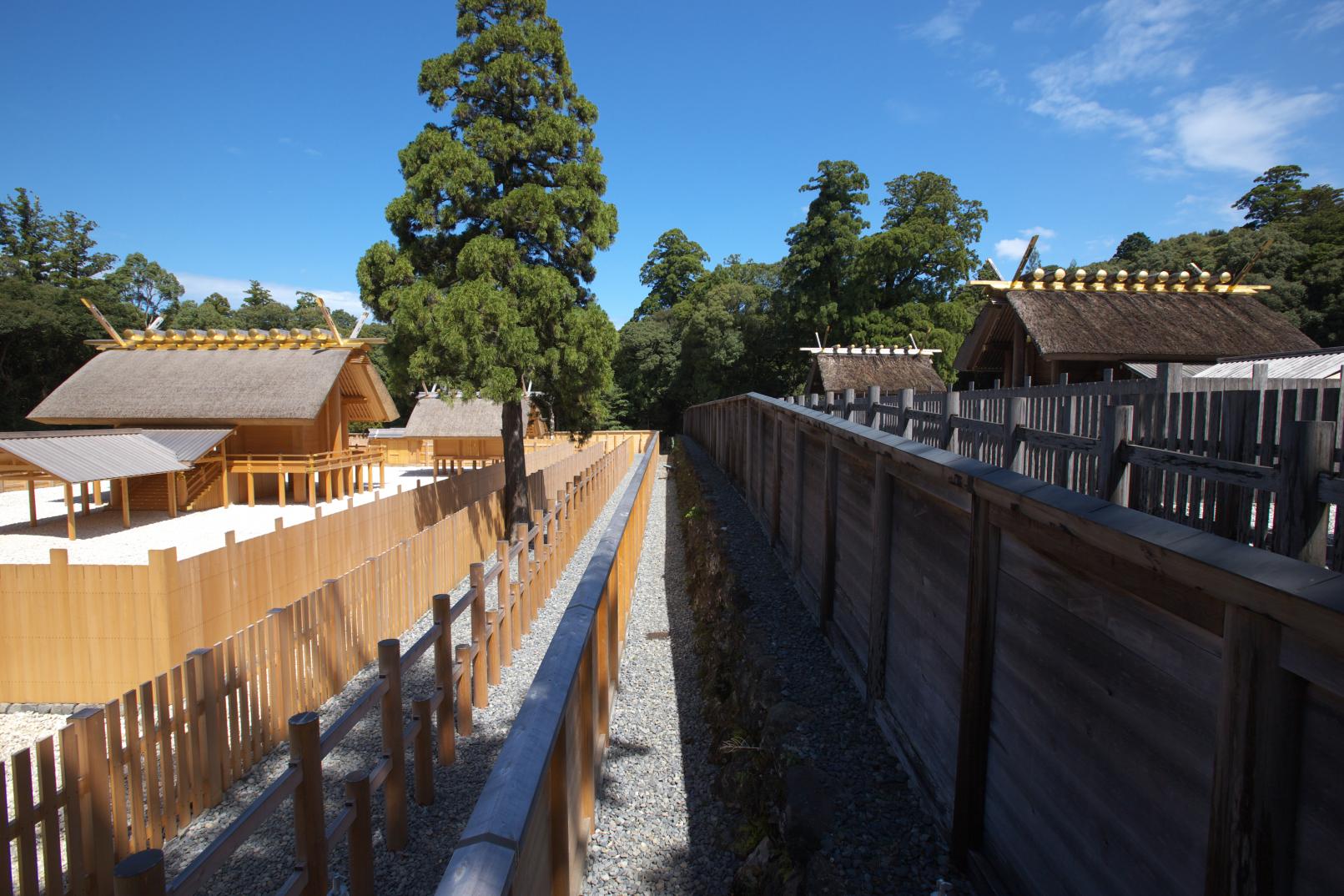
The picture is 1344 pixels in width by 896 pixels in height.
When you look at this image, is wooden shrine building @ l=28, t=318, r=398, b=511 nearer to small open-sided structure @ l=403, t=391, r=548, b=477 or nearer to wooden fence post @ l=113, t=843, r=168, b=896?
small open-sided structure @ l=403, t=391, r=548, b=477

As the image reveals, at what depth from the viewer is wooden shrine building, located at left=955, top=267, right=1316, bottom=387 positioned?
1106cm

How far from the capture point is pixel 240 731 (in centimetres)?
472

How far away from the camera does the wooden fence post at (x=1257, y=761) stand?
4.97 feet

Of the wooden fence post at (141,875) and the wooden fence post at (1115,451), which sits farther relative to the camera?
the wooden fence post at (1115,451)

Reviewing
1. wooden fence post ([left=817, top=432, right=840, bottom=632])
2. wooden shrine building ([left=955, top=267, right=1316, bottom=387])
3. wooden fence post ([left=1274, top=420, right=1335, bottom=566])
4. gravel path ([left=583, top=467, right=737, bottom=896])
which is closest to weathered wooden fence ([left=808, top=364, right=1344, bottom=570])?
wooden fence post ([left=1274, top=420, right=1335, bottom=566])

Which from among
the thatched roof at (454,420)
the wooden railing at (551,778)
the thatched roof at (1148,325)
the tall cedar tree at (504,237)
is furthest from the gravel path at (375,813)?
the thatched roof at (454,420)

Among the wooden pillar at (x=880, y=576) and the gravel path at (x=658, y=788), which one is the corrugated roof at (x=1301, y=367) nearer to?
the wooden pillar at (x=880, y=576)

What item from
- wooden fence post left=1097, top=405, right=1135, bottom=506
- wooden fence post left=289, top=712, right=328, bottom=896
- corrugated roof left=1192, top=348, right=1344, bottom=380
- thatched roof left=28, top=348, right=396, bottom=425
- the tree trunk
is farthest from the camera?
thatched roof left=28, top=348, right=396, bottom=425

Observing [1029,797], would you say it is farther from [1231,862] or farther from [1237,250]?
[1237,250]

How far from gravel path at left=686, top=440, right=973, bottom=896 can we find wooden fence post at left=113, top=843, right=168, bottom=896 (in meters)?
2.40

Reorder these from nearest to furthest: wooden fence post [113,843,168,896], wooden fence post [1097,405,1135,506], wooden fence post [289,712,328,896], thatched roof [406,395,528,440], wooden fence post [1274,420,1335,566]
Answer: wooden fence post [1274,420,1335,566] → wooden fence post [113,843,168,896] → wooden fence post [1097,405,1135,506] → wooden fence post [289,712,328,896] → thatched roof [406,395,528,440]

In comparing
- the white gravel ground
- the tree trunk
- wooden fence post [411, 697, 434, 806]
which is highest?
the tree trunk

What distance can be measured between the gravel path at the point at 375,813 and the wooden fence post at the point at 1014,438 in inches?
130

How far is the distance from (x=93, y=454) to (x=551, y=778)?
18282mm
